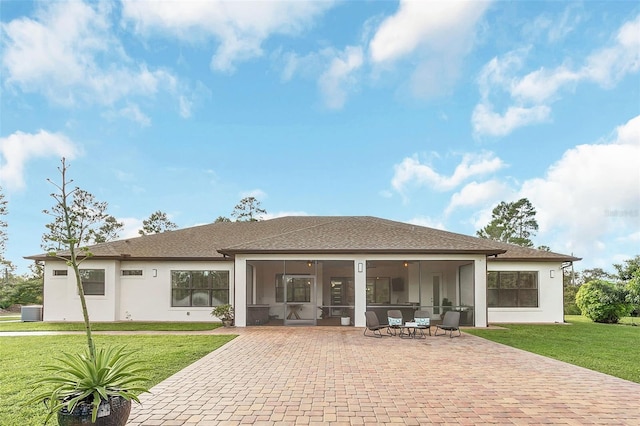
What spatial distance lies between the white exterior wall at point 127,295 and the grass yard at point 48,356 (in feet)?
17.6

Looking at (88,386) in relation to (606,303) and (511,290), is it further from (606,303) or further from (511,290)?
(606,303)

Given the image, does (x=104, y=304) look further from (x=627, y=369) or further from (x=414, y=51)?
(x=627, y=369)

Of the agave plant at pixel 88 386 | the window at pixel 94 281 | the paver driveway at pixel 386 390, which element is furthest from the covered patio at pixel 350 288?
the agave plant at pixel 88 386

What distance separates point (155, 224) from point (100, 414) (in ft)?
134

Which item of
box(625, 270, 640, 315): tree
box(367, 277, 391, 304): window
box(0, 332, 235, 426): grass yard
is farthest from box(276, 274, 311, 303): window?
box(625, 270, 640, 315): tree

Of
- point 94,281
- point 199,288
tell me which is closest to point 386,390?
point 199,288

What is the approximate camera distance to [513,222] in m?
39.7

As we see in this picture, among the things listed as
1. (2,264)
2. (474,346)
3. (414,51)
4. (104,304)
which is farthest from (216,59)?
(2,264)

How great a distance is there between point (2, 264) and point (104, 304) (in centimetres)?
2310

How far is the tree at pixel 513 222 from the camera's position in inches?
1550

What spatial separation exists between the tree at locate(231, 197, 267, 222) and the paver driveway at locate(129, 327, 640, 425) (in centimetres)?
3104

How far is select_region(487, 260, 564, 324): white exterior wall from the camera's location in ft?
64.3

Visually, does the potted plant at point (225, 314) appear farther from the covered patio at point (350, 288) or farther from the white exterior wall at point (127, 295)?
the white exterior wall at point (127, 295)

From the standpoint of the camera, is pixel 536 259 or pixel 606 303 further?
pixel 606 303
